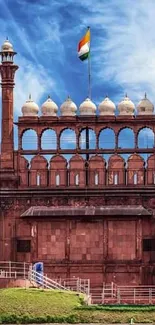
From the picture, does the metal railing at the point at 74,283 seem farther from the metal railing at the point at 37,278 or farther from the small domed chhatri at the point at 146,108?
the small domed chhatri at the point at 146,108

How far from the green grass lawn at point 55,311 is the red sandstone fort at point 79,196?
9476 millimetres

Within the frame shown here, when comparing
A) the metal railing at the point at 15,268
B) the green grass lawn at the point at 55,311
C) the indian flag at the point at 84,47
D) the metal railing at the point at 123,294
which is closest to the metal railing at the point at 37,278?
the metal railing at the point at 15,268

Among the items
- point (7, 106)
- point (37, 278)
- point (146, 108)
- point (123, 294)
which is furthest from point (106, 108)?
point (37, 278)

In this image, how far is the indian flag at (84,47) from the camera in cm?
6234

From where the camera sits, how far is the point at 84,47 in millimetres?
62375

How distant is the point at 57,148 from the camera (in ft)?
203

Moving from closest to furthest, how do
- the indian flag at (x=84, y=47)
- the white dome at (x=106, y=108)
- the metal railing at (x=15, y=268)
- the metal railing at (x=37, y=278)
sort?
the metal railing at (x=37, y=278), the metal railing at (x=15, y=268), the white dome at (x=106, y=108), the indian flag at (x=84, y=47)

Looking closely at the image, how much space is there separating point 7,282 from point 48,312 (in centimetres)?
541

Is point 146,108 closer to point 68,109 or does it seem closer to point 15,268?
point 68,109

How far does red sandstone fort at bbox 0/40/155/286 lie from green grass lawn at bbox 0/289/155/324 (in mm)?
9476

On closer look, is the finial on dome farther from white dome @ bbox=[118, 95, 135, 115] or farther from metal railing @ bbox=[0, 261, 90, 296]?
→ metal railing @ bbox=[0, 261, 90, 296]

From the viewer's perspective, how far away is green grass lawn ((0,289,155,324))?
157ft

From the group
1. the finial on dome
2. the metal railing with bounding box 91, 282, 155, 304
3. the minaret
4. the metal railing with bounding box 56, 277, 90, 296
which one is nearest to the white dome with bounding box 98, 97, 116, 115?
the finial on dome

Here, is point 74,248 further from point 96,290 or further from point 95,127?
point 95,127
